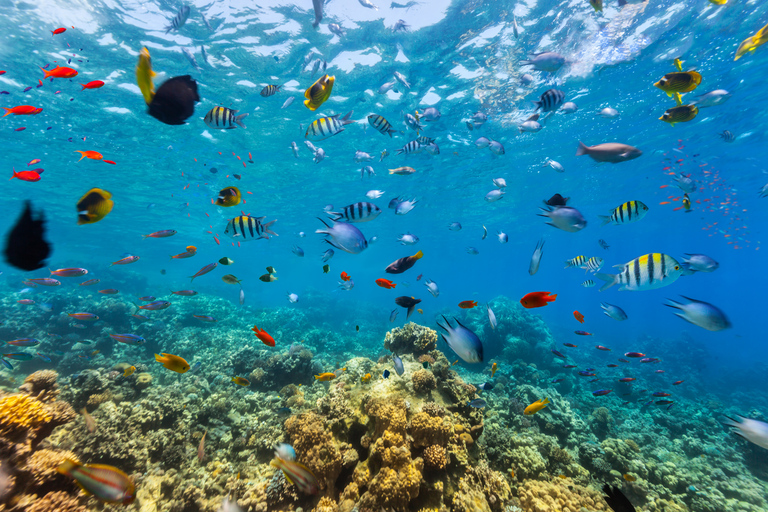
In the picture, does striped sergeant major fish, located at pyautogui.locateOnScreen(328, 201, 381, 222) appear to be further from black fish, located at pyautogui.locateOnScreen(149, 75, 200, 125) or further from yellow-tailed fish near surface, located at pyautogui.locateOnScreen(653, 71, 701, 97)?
yellow-tailed fish near surface, located at pyautogui.locateOnScreen(653, 71, 701, 97)

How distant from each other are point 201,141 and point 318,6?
12945 mm

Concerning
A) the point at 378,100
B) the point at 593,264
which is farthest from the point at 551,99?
the point at 378,100

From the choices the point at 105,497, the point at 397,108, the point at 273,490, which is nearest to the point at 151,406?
the point at 273,490

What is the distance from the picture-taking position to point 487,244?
5303cm

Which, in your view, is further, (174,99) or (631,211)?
(631,211)

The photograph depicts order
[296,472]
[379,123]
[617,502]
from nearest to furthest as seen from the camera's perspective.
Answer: [617,502] → [296,472] → [379,123]

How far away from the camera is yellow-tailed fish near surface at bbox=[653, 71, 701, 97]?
159 inches

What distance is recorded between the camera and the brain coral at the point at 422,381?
17.2 feet

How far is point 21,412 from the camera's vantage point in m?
3.64

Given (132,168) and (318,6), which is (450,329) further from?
(132,168)

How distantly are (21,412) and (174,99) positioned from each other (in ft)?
16.5

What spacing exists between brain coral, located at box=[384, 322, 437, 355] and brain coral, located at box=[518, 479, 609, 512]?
357 centimetres

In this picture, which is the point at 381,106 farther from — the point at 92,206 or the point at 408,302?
the point at 92,206

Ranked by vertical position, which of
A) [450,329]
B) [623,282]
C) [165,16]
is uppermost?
[165,16]
